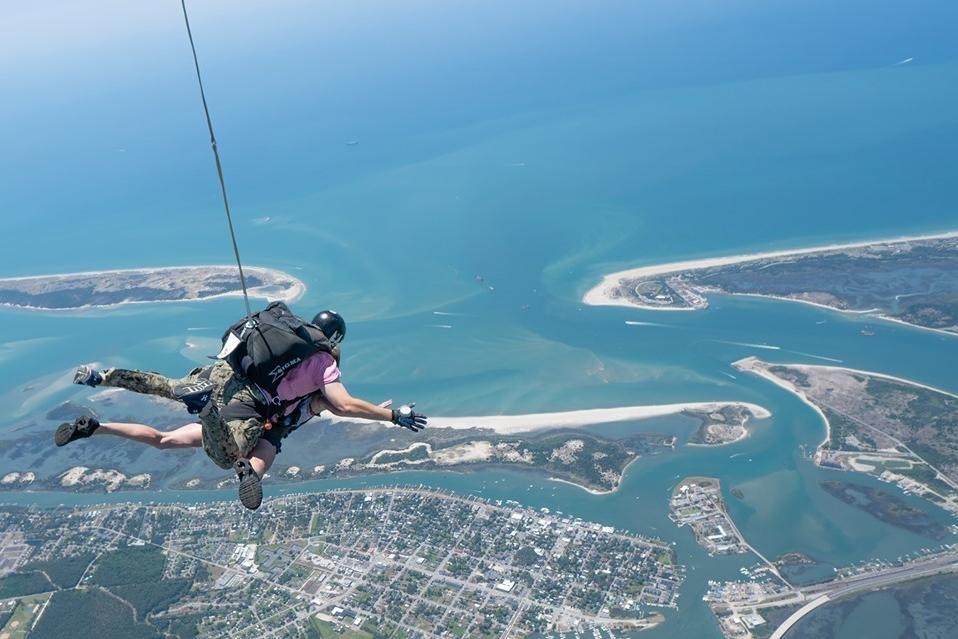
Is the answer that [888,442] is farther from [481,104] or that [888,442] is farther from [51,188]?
[51,188]

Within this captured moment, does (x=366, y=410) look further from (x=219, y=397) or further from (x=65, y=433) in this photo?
(x=65, y=433)

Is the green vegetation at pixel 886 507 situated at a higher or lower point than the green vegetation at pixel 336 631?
lower

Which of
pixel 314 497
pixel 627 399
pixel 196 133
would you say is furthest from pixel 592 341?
pixel 196 133

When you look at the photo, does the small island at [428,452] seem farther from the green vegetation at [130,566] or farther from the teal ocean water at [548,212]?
the green vegetation at [130,566]

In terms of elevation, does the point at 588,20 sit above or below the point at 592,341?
above

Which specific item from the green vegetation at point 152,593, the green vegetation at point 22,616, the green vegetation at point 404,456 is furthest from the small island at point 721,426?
the green vegetation at point 22,616

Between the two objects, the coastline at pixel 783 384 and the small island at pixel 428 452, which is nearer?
the small island at pixel 428 452

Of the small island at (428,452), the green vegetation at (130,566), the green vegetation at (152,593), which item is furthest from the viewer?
the small island at (428,452)

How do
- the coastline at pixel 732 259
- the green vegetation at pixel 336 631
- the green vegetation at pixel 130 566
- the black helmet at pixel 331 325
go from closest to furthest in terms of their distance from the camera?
the black helmet at pixel 331 325, the green vegetation at pixel 336 631, the green vegetation at pixel 130 566, the coastline at pixel 732 259
